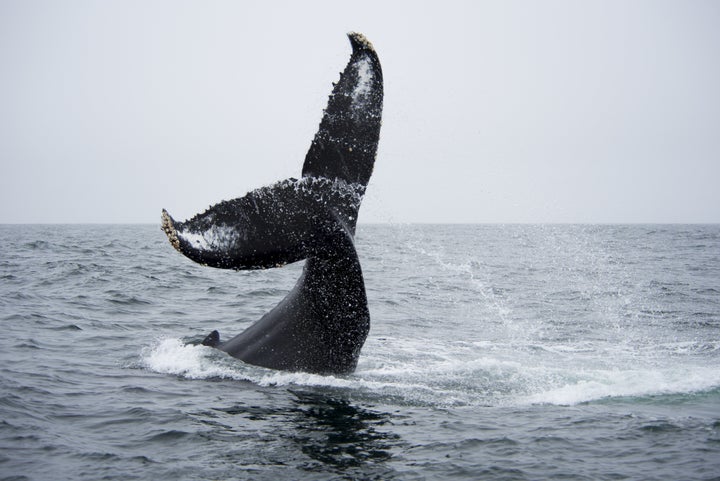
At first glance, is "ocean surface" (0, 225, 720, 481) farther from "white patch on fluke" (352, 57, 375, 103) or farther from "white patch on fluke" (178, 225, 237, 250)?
"white patch on fluke" (352, 57, 375, 103)

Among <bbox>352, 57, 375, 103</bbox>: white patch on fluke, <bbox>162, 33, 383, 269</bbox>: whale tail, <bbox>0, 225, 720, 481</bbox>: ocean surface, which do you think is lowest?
<bbox>0, 225, 720, 481</bbox>: ocean surface

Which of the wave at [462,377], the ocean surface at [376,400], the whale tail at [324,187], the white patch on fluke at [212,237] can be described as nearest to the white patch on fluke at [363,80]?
the whale tail at [324,187]

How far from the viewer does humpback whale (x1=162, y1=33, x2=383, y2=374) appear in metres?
5.66

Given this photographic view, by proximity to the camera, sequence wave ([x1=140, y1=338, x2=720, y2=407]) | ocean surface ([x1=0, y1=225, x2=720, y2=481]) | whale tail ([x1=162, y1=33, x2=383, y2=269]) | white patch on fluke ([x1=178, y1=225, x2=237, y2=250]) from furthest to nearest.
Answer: wave ([x1=140, y1=338, x2=720, y2=407]), ocean surface ([x1=0, y1=225, x2=720, y2=481]), whale tail ([x1=162, y1=33, x2=383, y2=269]), white patch on fluke ([x1=178, y1=225, x2=237, y2=250])

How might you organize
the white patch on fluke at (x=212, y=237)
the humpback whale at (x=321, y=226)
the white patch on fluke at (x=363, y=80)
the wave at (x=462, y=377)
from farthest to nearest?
the wave at (x=462, y=377) < the white patch on fluke at (x=363, y=80) < the humpback whale at (x=321, y=226) < the white patch on fluke at (x=212, y=237)

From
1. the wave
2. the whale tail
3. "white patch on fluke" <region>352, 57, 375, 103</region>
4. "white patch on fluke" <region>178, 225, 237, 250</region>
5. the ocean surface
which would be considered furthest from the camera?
the wave

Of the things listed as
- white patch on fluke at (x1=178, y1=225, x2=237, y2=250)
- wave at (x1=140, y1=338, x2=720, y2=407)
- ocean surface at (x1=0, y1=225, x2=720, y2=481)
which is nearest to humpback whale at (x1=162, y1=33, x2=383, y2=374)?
white patch on fluke at (x1=178, y1=225, x2=237, y2=250)

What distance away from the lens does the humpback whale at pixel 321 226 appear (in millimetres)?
5660

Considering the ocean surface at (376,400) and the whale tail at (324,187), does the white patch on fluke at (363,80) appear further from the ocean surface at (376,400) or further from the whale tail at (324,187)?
the ocean surface at (376,400)

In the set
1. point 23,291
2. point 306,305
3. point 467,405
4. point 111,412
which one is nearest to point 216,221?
point 306,305

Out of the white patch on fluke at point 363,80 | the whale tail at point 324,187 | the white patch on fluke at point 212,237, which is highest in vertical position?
the white patch on fluke at point 363,80

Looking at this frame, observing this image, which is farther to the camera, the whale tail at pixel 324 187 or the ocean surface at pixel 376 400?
the ocean surface at pixel 376 400

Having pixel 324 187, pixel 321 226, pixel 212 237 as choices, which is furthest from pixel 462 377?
pixel 212 237

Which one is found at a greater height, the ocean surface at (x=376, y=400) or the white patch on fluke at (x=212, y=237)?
the white patch on fluke at (x=212, y=237)
